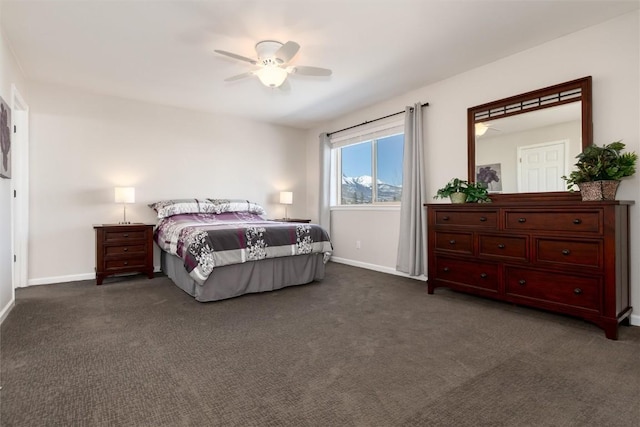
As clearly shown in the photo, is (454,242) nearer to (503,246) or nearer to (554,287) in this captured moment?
(503,246)

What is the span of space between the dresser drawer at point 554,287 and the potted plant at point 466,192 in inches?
31.3

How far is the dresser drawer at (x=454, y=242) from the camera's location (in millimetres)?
3137

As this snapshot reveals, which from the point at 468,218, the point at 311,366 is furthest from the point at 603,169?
the point at 311,366

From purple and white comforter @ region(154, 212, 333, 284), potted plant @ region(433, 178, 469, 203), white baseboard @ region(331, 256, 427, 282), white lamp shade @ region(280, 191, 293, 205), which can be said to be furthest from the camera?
white lamp shade @ region(280, 191, 293, 205)

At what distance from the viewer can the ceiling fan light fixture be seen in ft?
9.68

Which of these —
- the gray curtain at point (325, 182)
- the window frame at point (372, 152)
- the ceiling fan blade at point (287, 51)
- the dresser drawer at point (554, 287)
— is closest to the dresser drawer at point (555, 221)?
the dresser drawer at point (554, 287)

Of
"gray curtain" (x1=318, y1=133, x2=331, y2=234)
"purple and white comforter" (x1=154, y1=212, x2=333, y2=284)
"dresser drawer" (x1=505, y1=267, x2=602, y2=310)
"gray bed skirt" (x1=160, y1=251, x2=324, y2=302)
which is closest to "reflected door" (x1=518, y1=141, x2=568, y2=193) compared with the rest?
"dresser drawer" (x1=505, y1=267, x2=602, y2=310)

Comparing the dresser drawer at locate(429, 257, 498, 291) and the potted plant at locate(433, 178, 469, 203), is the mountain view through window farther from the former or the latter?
the dresser drawer at locate(429, 257, 498, 291)

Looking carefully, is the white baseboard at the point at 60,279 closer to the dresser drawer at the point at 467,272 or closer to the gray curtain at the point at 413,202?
the gray curtain at the point at 413,202

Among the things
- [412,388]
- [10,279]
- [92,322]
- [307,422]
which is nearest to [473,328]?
[412,388]

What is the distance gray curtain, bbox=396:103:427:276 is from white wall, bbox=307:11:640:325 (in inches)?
5.0

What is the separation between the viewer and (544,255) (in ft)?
8.60

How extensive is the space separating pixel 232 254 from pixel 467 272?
2318 millimetres

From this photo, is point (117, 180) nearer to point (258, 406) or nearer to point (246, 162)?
point (246, 162)
